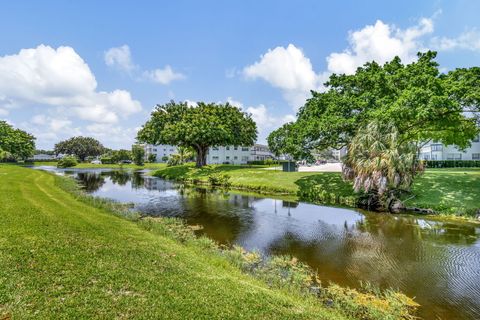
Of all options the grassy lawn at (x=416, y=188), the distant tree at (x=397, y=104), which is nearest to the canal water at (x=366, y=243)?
the grassy lawn at (x=416, y=188)

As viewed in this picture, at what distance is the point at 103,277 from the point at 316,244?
9.62 metres

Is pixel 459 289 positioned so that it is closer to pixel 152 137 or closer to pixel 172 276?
pixel 172 276

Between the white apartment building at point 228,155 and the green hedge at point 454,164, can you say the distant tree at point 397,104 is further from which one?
the white apartment building at point 228,155

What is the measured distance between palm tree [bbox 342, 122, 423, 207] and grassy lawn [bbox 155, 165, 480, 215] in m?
2.49

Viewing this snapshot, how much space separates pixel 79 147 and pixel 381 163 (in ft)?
480

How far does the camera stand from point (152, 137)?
52.5m

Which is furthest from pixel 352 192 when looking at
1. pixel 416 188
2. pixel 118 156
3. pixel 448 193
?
pixel 118 156

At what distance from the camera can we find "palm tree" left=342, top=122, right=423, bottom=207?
1970 cm

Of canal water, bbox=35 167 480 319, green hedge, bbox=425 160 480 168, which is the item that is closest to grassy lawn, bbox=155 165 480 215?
canal water, bbox=35 167 480 319

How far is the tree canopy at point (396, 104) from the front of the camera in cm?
2108

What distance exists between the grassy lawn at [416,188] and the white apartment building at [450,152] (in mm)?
31971

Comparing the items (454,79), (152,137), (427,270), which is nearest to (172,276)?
(427,270)

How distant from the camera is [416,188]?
23.5 m

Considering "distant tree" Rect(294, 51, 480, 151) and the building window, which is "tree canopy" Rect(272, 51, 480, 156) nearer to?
"distant tree" Rect(294, 51, 480, 151)
